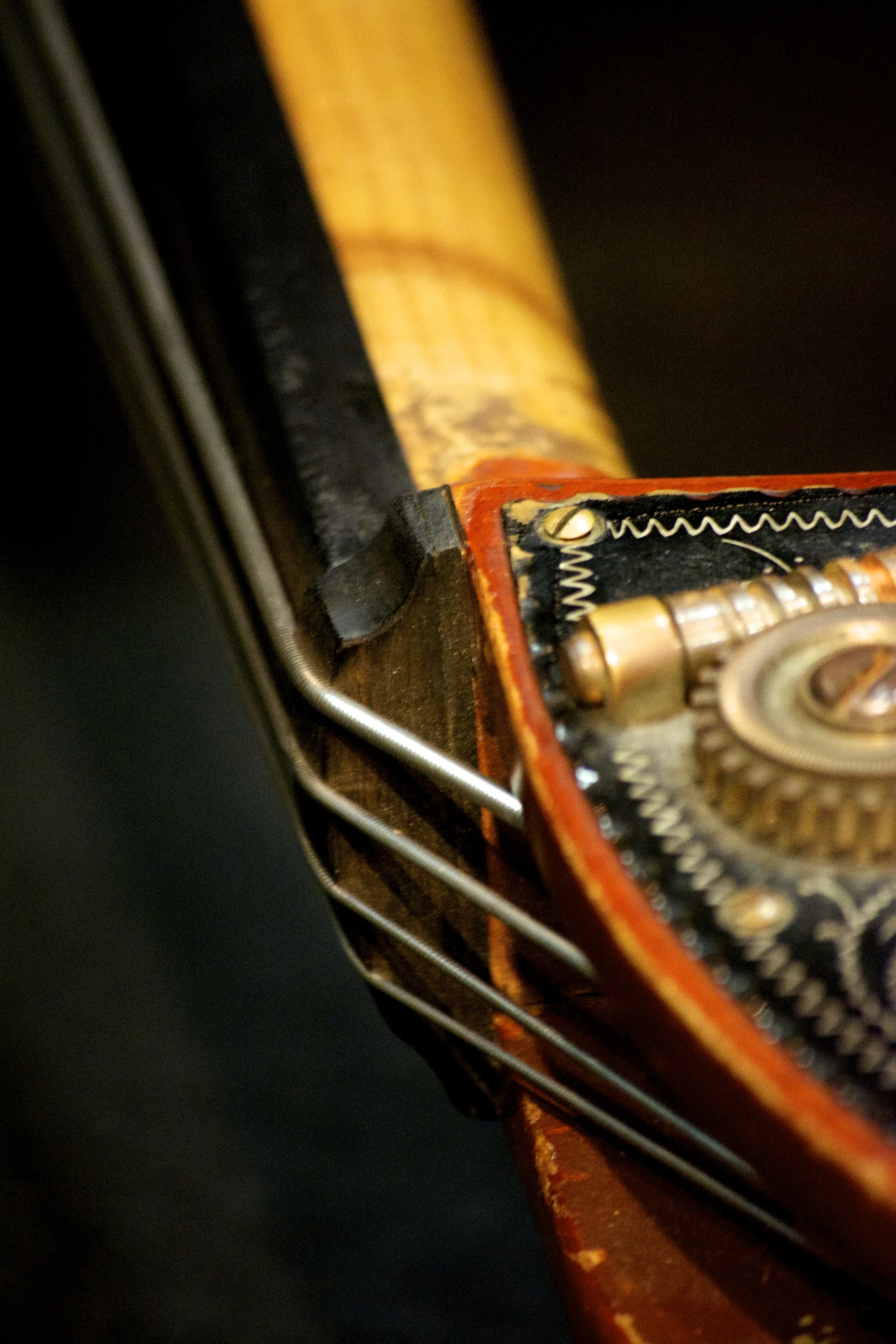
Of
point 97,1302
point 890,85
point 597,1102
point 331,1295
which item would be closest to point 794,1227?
point 597,1102

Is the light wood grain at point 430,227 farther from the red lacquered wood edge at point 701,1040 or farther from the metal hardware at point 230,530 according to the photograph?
the red lacquered wood edge at point 701,1040

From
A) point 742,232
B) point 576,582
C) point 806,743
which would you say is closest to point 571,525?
point 576,582

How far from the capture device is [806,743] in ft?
1.27

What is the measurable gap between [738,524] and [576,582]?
0.10 meters

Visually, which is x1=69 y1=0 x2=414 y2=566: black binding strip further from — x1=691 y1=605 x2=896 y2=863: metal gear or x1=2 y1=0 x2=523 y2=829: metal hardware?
x1=691 y1=605 x2=896 y2=863: metal gear

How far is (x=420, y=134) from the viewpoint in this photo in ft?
3.01

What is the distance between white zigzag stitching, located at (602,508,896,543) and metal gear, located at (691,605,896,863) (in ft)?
0.43

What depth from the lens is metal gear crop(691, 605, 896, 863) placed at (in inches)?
14.9

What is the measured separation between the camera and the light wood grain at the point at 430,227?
0.81 metres

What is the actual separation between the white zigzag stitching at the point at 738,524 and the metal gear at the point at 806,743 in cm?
13

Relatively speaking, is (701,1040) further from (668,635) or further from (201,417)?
(201,417)

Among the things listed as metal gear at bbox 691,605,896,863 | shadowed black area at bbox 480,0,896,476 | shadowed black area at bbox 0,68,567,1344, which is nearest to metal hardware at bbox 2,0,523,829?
metal gear at bbox 691,605,896,863

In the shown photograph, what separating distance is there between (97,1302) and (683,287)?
134 cm

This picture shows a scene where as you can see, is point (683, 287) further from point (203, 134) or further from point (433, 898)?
point (433, 898)
